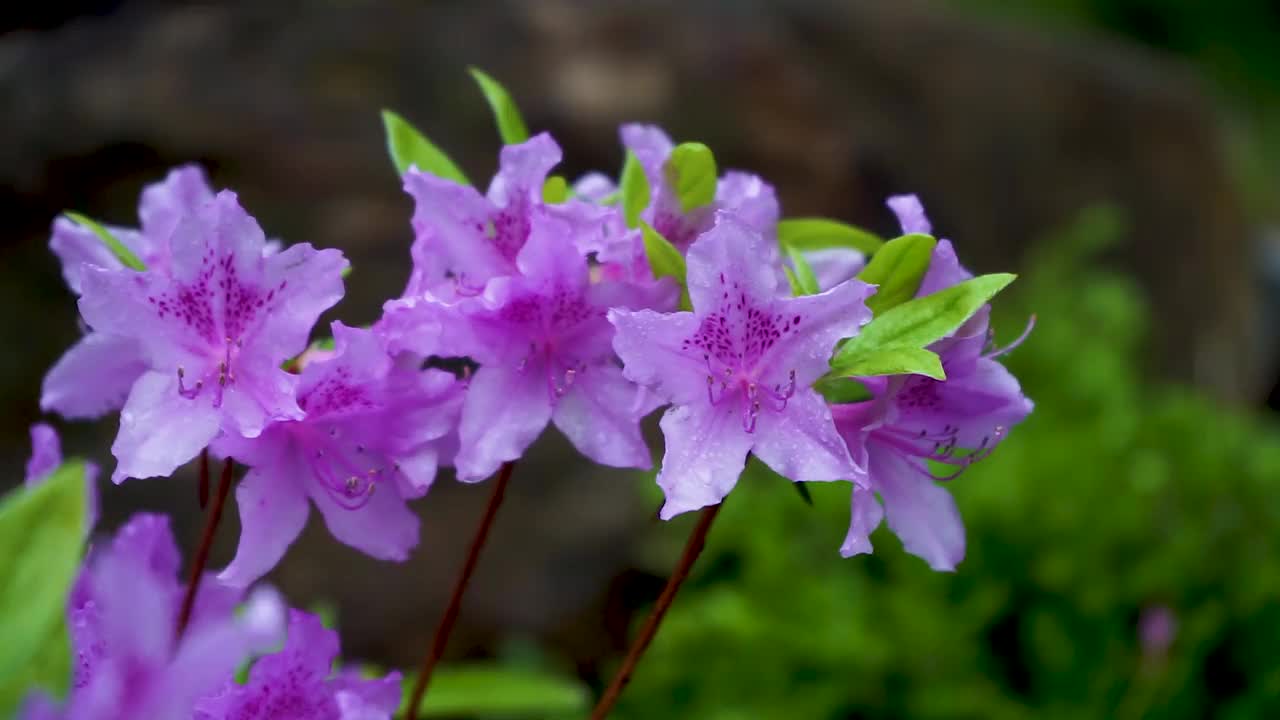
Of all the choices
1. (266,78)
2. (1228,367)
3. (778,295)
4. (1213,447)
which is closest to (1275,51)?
(1228,367)

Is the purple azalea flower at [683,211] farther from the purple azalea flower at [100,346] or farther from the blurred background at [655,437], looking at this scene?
the blurred background at [655,437]

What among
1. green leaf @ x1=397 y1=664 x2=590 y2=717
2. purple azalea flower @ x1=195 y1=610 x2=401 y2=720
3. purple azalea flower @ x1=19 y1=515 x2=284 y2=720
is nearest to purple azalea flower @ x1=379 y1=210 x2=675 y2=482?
purple azalea flower @ x1=195 y1=610 x2=401 y2=720

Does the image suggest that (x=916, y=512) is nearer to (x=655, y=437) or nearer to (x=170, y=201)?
(x=170, y=201)

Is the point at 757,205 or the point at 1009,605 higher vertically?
the point at 757,205

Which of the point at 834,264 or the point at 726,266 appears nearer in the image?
the point at 726,266

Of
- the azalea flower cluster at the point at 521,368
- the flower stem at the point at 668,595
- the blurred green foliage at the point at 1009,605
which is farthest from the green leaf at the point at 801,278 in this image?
the blurred green foliage at the point at 1009,605

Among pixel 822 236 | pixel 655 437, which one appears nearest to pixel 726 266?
pixel 822 236

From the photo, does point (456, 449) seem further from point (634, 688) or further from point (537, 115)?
point (537, 115)
